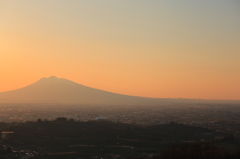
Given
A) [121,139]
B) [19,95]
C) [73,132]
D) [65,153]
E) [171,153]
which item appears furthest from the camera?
[19,95]

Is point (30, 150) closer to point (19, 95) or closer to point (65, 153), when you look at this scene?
point (65, 153)

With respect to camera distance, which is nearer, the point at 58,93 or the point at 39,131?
the point at 39,131

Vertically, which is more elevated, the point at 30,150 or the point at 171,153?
the point at 171,153

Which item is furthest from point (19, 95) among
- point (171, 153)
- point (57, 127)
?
point (171, 153)

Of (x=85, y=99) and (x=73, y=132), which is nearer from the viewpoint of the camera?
(x=73, y=132)

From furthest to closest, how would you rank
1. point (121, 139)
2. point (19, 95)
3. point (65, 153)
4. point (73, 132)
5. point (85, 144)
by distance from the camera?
point (19, 95) < point (73, 132) < point (121, 139) < point (85, 144) < point (65, 153)

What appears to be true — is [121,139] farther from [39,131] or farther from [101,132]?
[39,131]

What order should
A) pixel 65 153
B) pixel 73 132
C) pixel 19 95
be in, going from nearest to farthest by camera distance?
pixel 65 153 → pixel 73 132 → pixel 19 95

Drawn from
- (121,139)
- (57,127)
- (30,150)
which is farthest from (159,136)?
(30,150)

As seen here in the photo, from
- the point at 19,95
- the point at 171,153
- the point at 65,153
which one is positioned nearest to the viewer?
the point at 171,153
